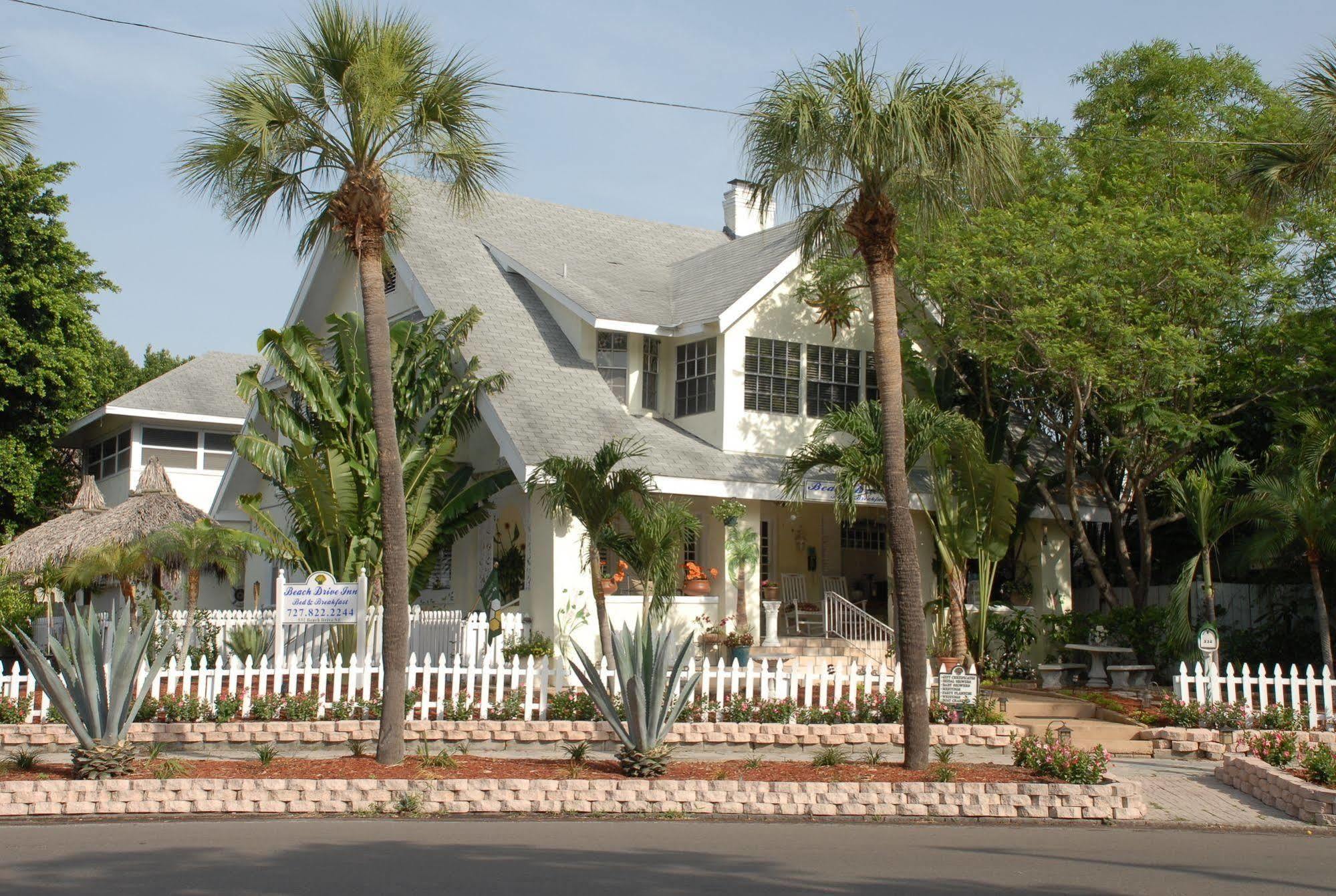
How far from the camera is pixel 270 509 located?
84.8 feet

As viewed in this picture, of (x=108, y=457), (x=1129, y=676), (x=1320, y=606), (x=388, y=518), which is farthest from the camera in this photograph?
(x=108, y=457)

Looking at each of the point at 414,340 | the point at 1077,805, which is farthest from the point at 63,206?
the point at 1077,805

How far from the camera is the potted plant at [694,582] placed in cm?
1934

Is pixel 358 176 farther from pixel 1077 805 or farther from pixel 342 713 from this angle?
pixel 1077 805

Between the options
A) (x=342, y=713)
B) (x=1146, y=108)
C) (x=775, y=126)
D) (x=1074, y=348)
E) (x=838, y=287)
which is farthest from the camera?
(x=1146, y=108)

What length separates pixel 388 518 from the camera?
40.9ft

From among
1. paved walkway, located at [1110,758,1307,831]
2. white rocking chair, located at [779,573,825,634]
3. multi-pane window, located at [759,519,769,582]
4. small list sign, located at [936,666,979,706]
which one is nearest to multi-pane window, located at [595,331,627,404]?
multi-pane window, located at [759,519,769,582]

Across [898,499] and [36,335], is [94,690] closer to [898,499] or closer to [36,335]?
[898,499]

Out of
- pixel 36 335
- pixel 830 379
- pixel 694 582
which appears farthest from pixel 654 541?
pixel 36 335

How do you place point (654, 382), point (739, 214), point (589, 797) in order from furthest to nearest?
point (739, 214), point (654, 382), point (589, 797)

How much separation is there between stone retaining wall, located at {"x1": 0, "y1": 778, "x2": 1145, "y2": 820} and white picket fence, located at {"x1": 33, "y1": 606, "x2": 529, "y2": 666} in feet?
17.7

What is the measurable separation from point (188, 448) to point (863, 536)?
16.9 m

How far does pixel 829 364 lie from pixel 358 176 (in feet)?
37.0

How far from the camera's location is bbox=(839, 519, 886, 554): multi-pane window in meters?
24.0
